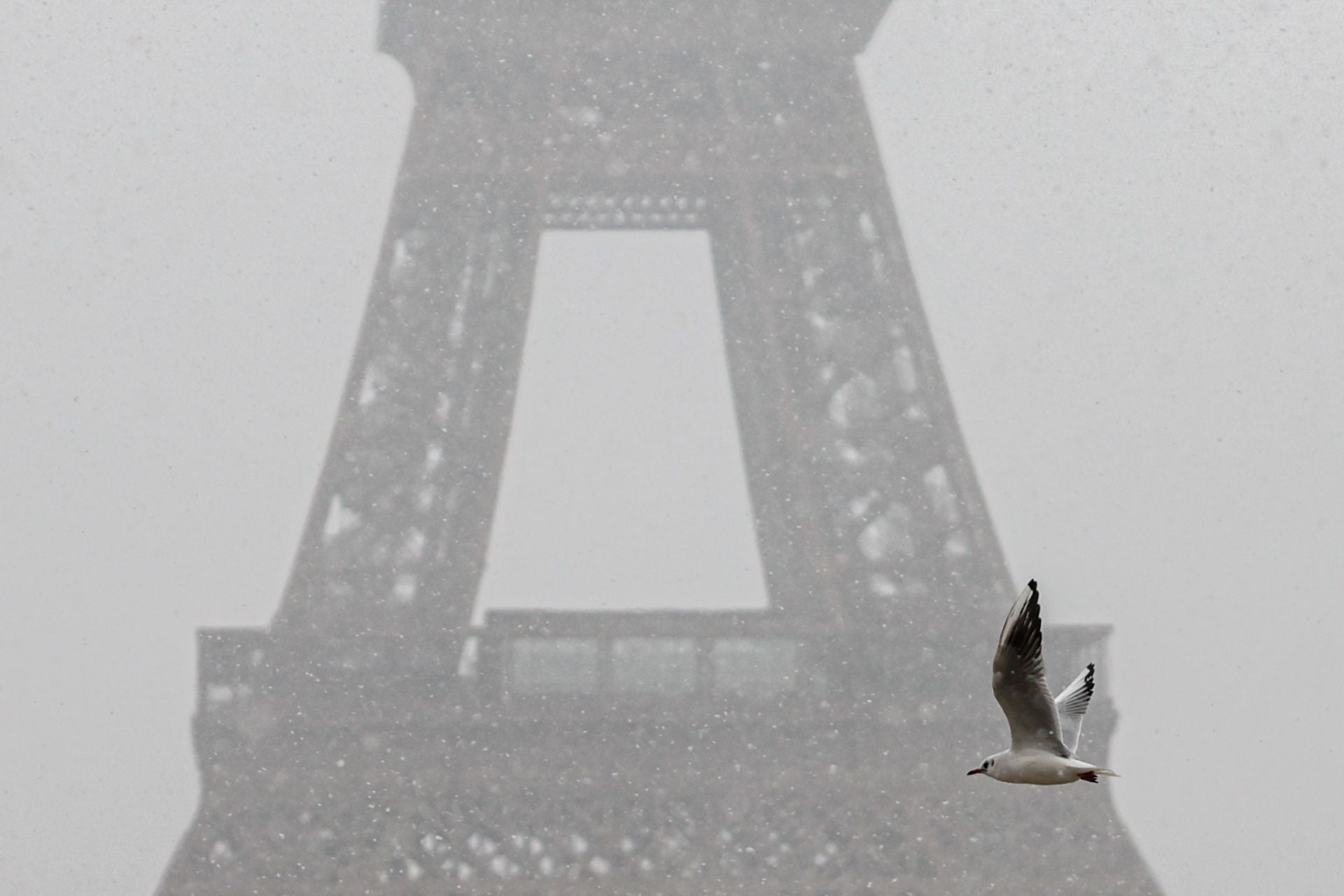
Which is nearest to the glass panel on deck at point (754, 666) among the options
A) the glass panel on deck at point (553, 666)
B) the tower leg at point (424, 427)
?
the glass panel on deck at point (553, 666)

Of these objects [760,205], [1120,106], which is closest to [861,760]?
[760,205]

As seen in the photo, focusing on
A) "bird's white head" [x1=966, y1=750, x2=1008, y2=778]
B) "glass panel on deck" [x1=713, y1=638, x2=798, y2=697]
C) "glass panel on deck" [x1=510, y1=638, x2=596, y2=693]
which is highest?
"bird's white head" [x1=966, y1=750, x2=1008, y2=778]

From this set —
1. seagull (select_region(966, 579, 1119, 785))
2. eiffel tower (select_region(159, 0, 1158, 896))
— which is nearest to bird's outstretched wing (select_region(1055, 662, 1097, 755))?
seagull (select_region(966, 579, 1119, 785))

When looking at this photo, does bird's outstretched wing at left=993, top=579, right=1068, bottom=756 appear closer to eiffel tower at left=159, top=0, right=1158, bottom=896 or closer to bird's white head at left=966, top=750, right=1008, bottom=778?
bird's white head at left=966, top=750, right=1008, bottom=778

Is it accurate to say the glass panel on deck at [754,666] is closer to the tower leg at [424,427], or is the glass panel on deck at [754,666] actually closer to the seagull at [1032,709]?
the tower leg at [424,427]

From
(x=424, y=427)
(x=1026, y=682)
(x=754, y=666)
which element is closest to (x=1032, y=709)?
(x=1026, y=682)

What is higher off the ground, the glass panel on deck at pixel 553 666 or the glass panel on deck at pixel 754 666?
the glass panel on deck at pixel 754 666

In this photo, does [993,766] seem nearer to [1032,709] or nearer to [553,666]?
[1032,709]
